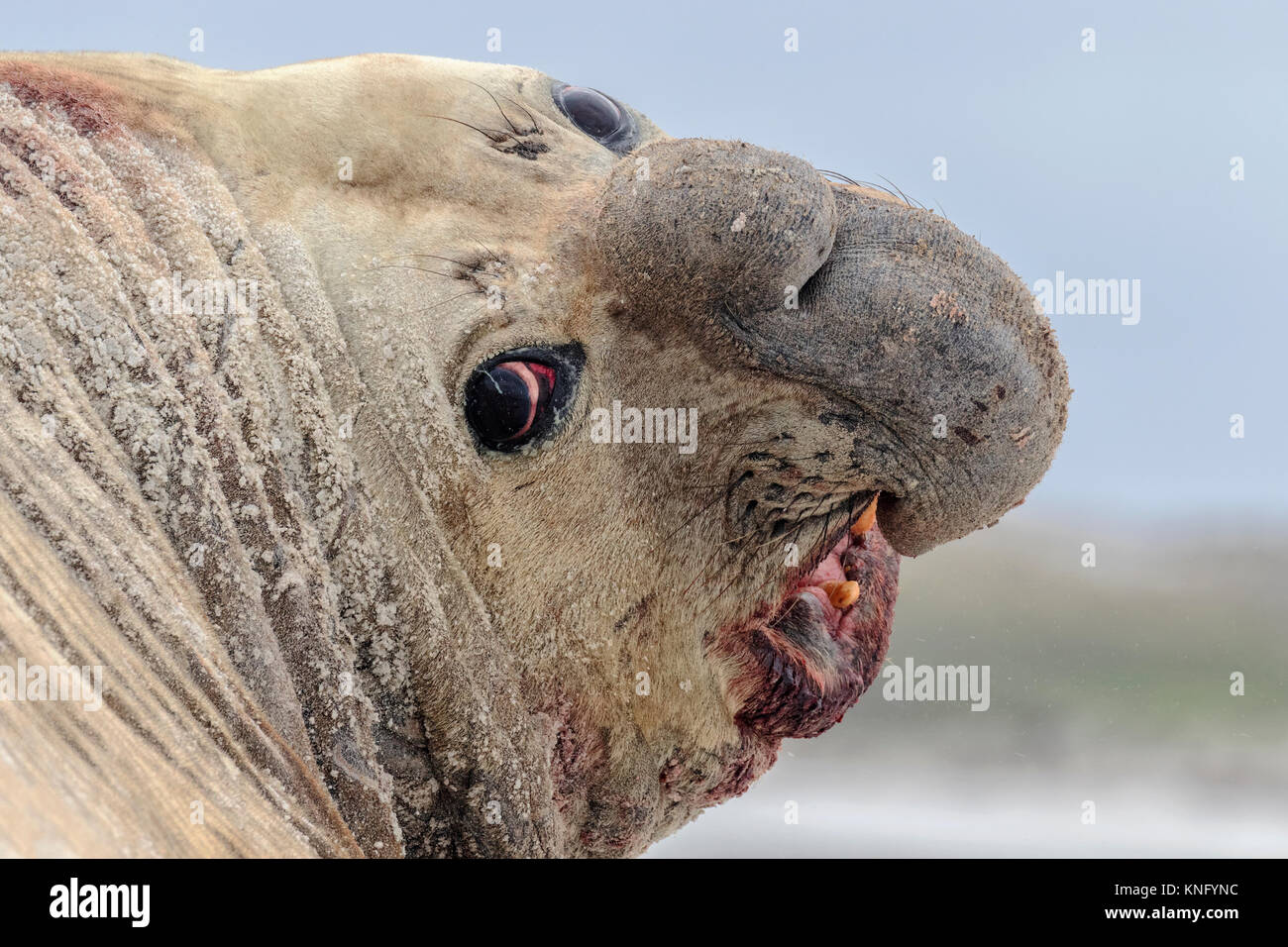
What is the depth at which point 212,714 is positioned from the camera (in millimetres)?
1825

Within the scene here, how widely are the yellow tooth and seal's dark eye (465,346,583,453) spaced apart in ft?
3.15

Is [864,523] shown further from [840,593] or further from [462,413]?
[462,413]

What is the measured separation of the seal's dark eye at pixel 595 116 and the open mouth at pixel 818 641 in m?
0.98

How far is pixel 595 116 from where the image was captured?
2.86m

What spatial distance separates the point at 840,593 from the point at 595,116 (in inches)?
48.5

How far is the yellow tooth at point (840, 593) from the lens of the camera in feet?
9.95

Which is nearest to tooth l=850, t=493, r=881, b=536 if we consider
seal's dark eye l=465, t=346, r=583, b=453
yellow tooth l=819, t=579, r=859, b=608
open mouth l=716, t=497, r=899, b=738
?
open mouth l=716, t=497, r=899, b=738

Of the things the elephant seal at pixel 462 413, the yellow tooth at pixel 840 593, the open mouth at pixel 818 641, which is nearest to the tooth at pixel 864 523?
the open mouth at pixel 818 641

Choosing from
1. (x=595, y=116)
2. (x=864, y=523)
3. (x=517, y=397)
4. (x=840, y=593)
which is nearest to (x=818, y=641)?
(x=840, y=593)

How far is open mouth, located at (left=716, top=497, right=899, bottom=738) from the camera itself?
2.73 metres

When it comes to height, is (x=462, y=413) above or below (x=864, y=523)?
above

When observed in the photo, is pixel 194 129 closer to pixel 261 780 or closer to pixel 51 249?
pixel 51 249

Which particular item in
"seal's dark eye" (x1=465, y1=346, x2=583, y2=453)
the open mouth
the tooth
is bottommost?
the open mouth

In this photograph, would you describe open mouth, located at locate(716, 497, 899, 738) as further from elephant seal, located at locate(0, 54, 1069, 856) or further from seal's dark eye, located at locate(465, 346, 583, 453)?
seal's dark eye, located at locate(465, 346, 583, 453)
